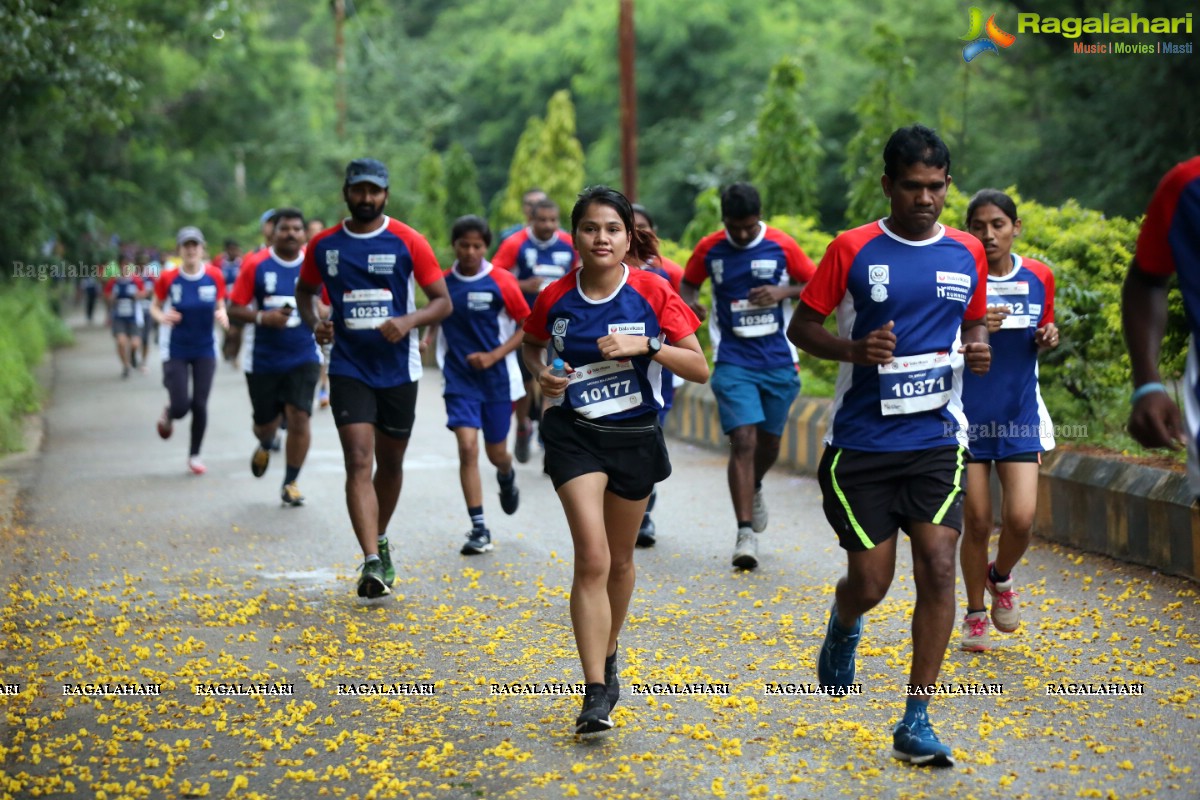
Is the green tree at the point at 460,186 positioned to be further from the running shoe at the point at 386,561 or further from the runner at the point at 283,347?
the running shoe at the point at 386,561

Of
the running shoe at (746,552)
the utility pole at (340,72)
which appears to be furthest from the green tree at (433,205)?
the running shoe at (746,552)

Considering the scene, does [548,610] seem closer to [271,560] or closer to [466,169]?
[271,560]

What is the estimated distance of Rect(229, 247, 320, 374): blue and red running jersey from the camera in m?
11.8

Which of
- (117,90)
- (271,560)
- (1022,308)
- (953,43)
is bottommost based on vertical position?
(271,560)

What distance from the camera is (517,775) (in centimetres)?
530

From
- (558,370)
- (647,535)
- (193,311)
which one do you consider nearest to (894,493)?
(558,370)

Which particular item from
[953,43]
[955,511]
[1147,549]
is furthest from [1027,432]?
[953,43]

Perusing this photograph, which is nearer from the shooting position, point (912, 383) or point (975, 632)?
point (912, 383)

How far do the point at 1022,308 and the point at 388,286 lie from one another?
3.24m

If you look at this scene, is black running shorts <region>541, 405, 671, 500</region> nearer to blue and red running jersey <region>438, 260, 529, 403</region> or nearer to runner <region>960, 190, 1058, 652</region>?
runner <region>960, 190, 1058, 652</region>

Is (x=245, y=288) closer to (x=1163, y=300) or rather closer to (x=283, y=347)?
(x=283, y=347)

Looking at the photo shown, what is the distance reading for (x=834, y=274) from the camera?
18.0 feet

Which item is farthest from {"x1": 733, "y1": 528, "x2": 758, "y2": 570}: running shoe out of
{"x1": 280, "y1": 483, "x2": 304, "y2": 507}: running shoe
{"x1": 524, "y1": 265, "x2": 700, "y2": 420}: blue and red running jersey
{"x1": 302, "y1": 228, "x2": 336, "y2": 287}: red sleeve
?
{"x1": 280, "y1": 483, "x2": 304, "y2": 507}: running shoe

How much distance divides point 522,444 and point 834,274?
8.24 m
